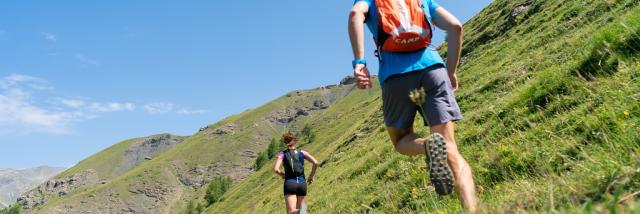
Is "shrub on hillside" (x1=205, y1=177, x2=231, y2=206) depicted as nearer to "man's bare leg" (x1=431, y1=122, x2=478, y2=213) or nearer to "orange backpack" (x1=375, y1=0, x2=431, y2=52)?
"orange backpack" (x1=375, y1=0, x2=431, y2=52)

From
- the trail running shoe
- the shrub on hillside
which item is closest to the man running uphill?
the trail running shoe

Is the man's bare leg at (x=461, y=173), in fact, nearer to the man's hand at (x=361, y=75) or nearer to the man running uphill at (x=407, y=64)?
the man running uphill at (x=407, y=64)

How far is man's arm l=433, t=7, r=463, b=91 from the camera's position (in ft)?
15.5

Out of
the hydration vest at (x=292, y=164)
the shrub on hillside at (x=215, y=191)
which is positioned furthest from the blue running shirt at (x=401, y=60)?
the shrub on hillside at (x=215, y=191)

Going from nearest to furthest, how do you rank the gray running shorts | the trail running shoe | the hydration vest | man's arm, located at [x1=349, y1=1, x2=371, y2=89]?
the trail running shoe, the gray running shorts, man's arm, located at [x1=349, y1=1, x2=371, y2=89], the hydration vest

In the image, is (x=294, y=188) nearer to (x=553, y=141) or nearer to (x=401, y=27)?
(x=553, y=141)

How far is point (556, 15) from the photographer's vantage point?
25766mm

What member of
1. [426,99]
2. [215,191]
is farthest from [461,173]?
[215,191]

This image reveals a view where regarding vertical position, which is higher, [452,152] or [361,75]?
[361,75]

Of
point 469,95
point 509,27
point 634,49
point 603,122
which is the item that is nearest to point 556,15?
point 509,27

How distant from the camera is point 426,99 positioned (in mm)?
4305

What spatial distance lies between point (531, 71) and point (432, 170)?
13196 millimetres

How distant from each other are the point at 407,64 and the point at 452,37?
0.66 meters

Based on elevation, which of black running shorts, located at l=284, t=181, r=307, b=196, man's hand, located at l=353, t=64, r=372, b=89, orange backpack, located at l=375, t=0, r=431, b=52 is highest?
orange backpack, located at l=375, t=0, r=431, b=52
